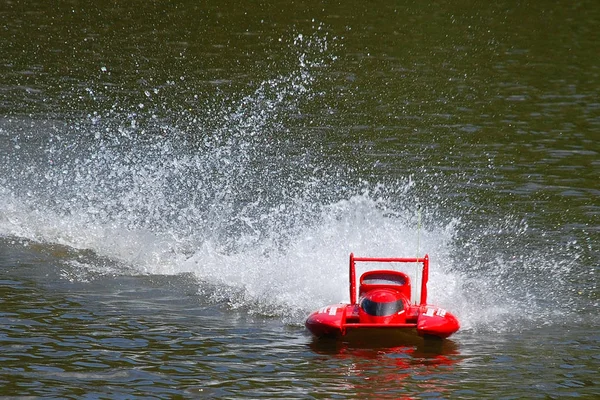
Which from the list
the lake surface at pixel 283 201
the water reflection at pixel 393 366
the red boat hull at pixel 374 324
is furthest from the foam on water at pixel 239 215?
the water reflection at pixel 393 366

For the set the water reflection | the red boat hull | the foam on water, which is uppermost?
the foam on water

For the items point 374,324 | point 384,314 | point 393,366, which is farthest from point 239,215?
point 393,366

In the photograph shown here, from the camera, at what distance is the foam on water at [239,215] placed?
1622 cm

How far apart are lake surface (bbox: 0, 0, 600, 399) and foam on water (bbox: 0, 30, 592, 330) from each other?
0.06 meters

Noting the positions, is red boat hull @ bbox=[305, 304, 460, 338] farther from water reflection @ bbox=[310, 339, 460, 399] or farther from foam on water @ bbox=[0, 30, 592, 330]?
foam on water @ bbox=[0, 30, 592, 330]

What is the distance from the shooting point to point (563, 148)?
80.9 feet

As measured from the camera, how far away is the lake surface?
13.4 metres

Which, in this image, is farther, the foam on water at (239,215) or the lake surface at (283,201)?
the foam on water at (239,215)

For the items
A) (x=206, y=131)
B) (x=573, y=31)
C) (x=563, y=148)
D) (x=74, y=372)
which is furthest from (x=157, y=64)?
(x=74, y=372)

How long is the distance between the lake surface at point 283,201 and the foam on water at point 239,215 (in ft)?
0.19

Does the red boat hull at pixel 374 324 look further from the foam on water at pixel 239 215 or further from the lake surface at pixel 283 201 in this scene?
the foam on water at pixel 239 215

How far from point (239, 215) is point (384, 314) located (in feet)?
20.8

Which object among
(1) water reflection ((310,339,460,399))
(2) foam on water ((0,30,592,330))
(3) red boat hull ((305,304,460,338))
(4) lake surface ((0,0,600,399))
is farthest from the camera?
(2) foam on water ((0,30,592,330))

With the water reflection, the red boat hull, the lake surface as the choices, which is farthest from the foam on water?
the water reflection
